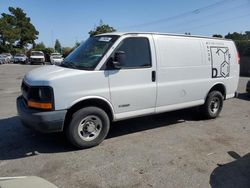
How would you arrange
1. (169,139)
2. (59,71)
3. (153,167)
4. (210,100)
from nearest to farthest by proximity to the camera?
1. (153,167)
2. (59,71)
3. (169,139)
4. (210,100)

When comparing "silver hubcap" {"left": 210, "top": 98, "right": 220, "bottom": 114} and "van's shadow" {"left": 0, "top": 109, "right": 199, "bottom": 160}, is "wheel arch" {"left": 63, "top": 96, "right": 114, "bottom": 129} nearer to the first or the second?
"van's shadow" {"left": 0, "top": 109, "right": 199, "bottom": 160}

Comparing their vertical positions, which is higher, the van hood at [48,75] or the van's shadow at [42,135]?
the van hood at [48,75]

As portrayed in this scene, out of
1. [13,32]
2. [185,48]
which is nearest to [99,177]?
[185,48]

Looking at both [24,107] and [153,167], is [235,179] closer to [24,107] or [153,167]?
[153,167]

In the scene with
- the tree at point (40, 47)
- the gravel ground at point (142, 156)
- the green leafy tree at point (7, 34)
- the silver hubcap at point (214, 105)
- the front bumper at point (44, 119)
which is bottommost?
the gravel ground at point (142, 156)

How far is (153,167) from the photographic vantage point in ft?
14.4

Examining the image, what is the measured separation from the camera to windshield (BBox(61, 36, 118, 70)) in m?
5.14

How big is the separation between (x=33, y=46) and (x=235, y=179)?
224 ft

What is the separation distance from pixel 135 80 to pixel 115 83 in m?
0.46

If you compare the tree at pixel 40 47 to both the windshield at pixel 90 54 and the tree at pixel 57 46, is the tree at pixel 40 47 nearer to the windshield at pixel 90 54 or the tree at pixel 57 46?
the tree at pixel 57 46

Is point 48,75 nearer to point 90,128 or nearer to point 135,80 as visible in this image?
point 90,128

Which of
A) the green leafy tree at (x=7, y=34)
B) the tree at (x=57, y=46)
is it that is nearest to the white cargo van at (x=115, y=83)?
the green leafy tree at (x=7, y=34)

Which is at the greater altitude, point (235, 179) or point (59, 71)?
point (59, 71)

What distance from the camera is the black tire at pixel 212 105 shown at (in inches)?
276
